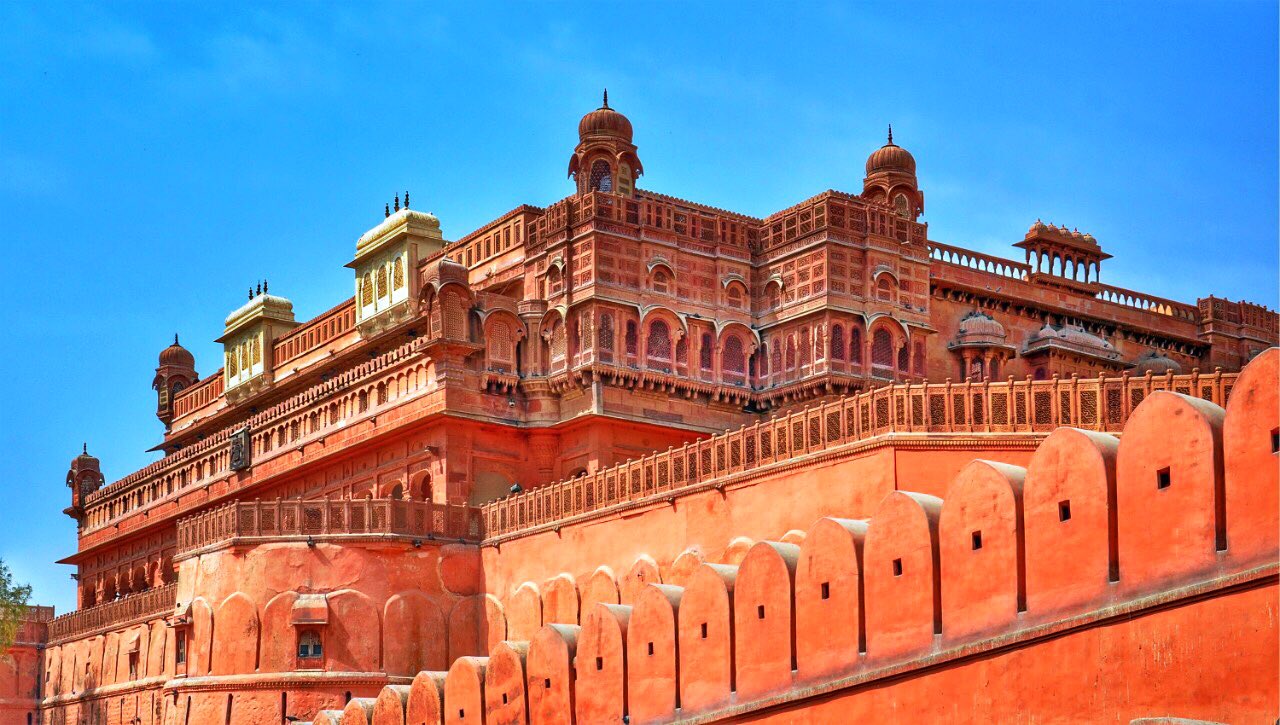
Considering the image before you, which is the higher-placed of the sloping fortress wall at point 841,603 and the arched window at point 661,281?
the arched window at point 661,281

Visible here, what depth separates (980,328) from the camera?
37.7 metres

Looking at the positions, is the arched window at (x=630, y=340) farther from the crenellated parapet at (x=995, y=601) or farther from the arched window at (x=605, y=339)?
the crenellated parapet at (x=995, y=601)

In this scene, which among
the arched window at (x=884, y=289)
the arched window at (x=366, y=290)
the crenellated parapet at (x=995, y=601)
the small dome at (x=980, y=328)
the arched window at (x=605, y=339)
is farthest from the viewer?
the arched window at (x=366, y=290)

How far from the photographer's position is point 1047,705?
1777 cm

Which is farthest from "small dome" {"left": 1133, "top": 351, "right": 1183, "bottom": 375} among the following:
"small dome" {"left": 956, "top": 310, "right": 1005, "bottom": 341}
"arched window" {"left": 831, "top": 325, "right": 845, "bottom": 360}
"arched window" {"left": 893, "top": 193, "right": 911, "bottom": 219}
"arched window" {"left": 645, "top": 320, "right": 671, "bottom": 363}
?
"arched window" {"left": 645, "top": 320, "right": 671, "bottom": 363}

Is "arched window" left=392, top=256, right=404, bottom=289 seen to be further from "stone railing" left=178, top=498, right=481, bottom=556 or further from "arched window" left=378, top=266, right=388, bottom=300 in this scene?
"stone railing" left=178, top=498, right=481, bottom=556

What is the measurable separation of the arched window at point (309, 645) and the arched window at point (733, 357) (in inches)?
343

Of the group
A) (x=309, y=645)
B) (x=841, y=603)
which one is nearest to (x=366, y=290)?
(x=309, y=645)

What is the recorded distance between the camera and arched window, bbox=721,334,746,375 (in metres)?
36.1

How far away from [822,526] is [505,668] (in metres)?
5.74

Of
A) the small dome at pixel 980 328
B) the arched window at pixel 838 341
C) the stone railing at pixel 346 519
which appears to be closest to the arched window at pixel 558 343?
the stone railing at pixel 346 519

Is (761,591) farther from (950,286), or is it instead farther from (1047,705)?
(950,286)

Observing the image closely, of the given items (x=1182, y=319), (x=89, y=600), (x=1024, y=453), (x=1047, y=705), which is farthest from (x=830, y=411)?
(x=89, y=600)

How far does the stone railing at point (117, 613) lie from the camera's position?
37.8m
